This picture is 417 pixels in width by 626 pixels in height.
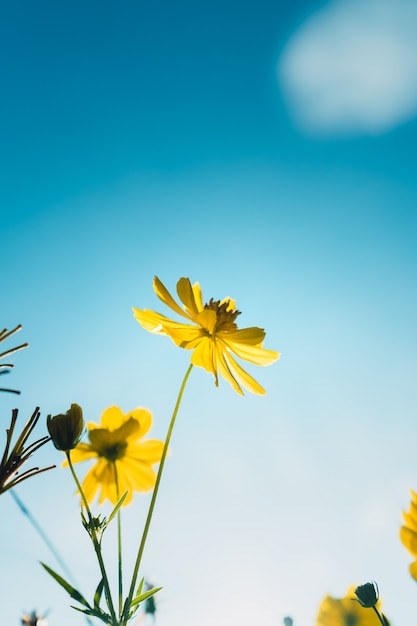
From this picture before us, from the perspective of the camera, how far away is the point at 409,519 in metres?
1.26

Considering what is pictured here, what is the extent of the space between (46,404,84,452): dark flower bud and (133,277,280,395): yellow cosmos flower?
1.31 feet

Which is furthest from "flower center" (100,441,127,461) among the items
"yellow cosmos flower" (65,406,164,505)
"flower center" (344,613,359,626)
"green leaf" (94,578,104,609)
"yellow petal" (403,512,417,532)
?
"flower center" (344,613,359,626)

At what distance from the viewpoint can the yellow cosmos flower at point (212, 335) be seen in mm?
1600

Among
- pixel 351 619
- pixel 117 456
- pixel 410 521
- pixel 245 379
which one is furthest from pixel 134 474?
pixel 351 619

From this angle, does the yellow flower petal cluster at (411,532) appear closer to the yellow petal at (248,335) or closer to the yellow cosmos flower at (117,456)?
the yellow petal at (248,335)

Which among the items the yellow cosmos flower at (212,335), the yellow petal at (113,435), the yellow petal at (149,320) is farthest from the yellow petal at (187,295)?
the yellow petal at (113,435)

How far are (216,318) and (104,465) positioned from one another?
2.88 feet

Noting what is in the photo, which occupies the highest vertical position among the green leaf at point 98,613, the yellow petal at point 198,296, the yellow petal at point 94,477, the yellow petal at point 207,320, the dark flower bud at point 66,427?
the yellow petal at point 198,296

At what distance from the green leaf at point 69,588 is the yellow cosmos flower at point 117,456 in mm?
1026

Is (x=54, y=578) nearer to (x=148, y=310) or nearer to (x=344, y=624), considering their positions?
(x=148, y=310)

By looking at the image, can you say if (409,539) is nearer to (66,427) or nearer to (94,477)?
(66,427)

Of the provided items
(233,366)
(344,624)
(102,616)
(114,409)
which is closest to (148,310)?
(233,366)

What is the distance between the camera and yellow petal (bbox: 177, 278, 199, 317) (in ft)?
5.63

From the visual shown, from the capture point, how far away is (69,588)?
3.07 feet
